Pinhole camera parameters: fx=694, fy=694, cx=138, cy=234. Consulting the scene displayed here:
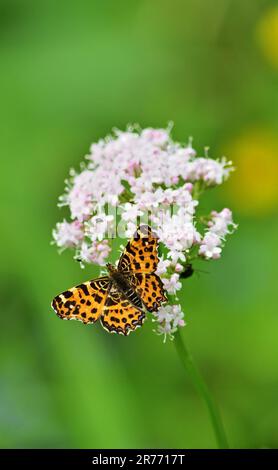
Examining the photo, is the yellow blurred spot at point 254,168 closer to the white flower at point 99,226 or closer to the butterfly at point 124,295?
the white flower at point 99,226

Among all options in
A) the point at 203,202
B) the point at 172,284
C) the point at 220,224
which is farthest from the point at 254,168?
the point at 172,284

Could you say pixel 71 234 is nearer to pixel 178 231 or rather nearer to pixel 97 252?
pixel 97 252

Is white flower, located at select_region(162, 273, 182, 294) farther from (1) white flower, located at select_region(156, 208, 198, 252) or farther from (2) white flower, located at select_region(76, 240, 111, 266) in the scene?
(2) white flower, located at select_region(76, 240, 111, 266)

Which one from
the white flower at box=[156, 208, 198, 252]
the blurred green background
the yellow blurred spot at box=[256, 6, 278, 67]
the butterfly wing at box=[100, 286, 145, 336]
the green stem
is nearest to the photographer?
the butterfly wing at box=[100, 286, 145, 336]

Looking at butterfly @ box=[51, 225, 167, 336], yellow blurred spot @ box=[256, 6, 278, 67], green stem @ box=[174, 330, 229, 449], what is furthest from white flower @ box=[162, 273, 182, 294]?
yellow blurred spot @ box=[256, 6, 278, 67]

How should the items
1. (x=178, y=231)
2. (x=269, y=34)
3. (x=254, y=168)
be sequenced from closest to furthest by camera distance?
(x=178, y=231)
(x=254, y=168)
(x=269, y=34)

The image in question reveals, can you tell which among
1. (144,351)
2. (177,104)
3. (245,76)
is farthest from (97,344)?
(245,76)

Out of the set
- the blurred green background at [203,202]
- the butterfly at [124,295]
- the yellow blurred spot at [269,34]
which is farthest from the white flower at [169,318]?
the yellow blurred spot at [269,34]
